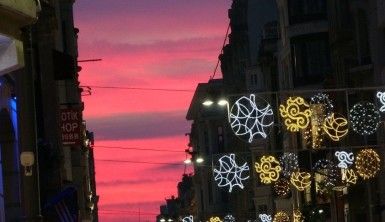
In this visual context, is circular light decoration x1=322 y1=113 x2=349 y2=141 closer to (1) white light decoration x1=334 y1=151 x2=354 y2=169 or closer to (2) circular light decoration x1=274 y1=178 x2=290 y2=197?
(1) white light decoration x1=334 y1=151 x2=354 y2=169

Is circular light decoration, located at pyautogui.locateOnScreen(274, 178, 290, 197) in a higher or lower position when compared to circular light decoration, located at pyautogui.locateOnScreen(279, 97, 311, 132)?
lower

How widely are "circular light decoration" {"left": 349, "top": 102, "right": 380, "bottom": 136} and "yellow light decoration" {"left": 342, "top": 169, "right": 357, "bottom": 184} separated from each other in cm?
838

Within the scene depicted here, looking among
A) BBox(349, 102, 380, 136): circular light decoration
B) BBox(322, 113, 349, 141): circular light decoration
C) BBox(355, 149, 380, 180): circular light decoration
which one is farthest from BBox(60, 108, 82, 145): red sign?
BBox(349, 102, 380, 136): circular light decoration

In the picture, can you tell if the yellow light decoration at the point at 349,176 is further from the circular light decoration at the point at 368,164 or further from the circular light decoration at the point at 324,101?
the circular light decoration at the point at 368,164

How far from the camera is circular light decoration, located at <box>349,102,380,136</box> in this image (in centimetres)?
2850

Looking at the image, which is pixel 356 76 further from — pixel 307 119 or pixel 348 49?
pixel 307 119

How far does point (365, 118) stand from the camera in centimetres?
2859

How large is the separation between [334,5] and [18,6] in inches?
1839

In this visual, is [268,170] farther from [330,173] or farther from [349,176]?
[330,173]

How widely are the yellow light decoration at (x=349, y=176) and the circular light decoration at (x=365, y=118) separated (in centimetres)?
838

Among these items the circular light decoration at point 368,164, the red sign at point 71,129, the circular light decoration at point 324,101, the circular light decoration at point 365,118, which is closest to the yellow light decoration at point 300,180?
the circular light decoration at point 324,101

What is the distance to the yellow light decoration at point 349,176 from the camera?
3716cm

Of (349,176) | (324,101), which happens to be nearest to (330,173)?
(349,176)

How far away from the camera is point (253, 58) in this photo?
96.7m
